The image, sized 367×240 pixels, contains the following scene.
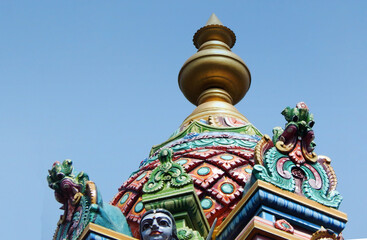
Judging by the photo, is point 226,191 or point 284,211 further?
point 226,191

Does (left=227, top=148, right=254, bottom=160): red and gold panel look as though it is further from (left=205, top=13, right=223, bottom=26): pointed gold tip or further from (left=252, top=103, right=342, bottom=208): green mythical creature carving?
(left=205, top=13, right=223, bottom=26): pointed gold tip

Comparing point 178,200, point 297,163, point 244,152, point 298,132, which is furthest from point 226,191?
point 297,163

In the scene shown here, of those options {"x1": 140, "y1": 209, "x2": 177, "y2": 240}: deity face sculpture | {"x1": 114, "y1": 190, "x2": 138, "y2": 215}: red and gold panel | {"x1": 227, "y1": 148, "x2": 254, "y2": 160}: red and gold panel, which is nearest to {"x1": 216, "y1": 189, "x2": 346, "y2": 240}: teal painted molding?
{"x1": 140, "y1": 209, "x2": 177, "y2": 240}: deity face sculpture

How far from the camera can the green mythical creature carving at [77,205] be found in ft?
38.7

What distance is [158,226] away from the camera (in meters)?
10.8

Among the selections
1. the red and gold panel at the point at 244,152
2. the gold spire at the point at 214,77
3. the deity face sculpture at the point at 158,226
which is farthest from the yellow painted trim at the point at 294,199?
the gold spire at the point at 214,77

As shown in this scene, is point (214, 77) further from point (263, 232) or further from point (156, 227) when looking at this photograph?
point (263, 232)

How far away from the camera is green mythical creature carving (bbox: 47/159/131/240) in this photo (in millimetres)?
11797

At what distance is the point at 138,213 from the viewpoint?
47.6 feet

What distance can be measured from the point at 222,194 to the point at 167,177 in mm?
2370

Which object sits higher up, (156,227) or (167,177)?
(167,177)

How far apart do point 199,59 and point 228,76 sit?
0.73 meters

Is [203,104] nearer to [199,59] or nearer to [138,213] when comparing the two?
[199,59]

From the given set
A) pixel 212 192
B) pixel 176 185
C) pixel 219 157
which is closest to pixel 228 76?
pixel 219 157
